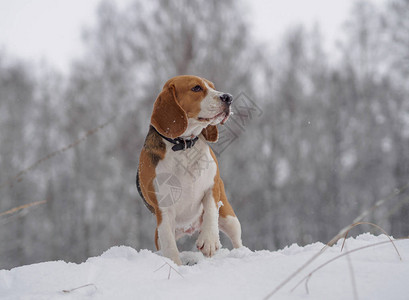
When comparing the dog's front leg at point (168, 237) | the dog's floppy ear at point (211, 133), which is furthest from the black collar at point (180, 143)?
the dog's front leg at point (168, 237)

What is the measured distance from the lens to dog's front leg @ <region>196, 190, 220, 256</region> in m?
2.75

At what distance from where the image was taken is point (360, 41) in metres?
13.5

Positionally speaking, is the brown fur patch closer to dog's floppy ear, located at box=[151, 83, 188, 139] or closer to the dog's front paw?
dog's floppy ear, located at box=[151, 83, 188, 139]

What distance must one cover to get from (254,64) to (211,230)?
926 cm

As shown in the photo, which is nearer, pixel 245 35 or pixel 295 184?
pixel 245 35

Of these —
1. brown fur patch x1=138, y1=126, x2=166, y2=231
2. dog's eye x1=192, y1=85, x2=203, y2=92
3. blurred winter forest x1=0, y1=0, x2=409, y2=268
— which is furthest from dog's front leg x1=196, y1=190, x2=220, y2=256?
blurred winter forest x1=0, y1=0, x2=409, y2=268

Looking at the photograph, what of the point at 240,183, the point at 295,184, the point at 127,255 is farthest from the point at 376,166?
the point at 127,255

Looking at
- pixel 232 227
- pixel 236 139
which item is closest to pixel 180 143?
pixel 232 227

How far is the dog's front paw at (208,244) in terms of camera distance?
274 centimetres

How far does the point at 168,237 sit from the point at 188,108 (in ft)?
3.46

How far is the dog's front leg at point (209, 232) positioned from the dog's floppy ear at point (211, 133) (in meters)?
0.48

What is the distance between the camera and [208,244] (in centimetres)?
275

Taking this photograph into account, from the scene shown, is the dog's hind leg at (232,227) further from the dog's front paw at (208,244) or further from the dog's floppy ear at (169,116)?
the dog's floppy ear at (169,116)

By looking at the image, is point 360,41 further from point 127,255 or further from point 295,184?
point 127,255
